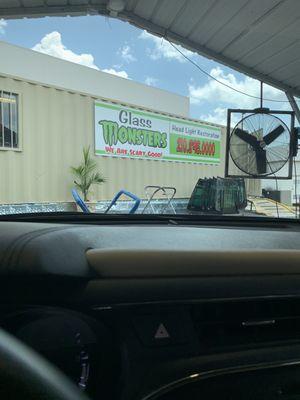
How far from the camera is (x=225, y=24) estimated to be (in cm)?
452

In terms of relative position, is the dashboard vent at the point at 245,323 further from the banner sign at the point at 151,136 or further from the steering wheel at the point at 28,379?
the banner sign at the point at 151,136

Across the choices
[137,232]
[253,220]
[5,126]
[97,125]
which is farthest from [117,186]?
[137,232]

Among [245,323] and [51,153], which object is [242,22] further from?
[51,153]

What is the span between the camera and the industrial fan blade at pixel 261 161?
17.5 feet

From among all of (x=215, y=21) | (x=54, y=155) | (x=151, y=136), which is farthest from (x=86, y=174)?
(x=215, y=21)

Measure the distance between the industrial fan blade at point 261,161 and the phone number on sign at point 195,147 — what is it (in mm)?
5488

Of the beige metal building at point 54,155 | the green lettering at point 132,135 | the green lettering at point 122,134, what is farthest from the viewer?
the green lettering at point 132,135

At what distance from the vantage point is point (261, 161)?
536cm

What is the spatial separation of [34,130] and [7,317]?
7.54m

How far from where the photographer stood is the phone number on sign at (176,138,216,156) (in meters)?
10.9

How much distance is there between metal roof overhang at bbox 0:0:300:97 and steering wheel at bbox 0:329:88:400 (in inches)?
156

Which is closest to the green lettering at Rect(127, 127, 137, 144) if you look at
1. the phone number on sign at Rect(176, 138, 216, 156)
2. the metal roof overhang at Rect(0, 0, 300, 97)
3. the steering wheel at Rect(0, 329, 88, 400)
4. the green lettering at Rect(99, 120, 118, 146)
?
the green lettering at Rect(99, 120, 118, 146)

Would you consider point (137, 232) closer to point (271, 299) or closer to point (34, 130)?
point (271, 299)

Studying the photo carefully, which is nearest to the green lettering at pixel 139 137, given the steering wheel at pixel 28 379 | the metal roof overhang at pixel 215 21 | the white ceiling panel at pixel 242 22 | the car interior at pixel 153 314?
the metal roof overhang at pixel 215 21
